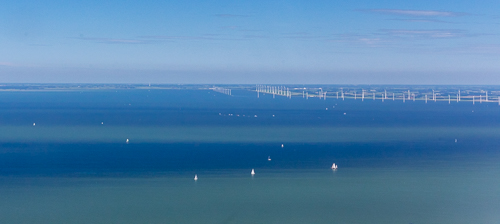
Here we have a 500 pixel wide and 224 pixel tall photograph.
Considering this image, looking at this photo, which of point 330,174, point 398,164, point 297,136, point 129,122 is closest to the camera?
point 330,174

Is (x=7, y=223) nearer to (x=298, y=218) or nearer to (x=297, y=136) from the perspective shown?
(x=298, y=218)

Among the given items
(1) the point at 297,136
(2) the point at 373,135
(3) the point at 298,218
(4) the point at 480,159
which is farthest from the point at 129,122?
(3) the point at 298,218

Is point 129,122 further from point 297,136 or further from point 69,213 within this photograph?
point 69,213

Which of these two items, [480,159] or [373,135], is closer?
[480,159]

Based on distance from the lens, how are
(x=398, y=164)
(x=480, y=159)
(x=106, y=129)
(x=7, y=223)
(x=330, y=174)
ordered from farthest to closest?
(x=106, y=129) → (x=480, y=159) → (x=398, y=164) → (x=330, y=174) → (x=7, y=223)

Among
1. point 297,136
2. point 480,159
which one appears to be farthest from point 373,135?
point 480,159

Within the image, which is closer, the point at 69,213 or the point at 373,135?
the point at 69,213
